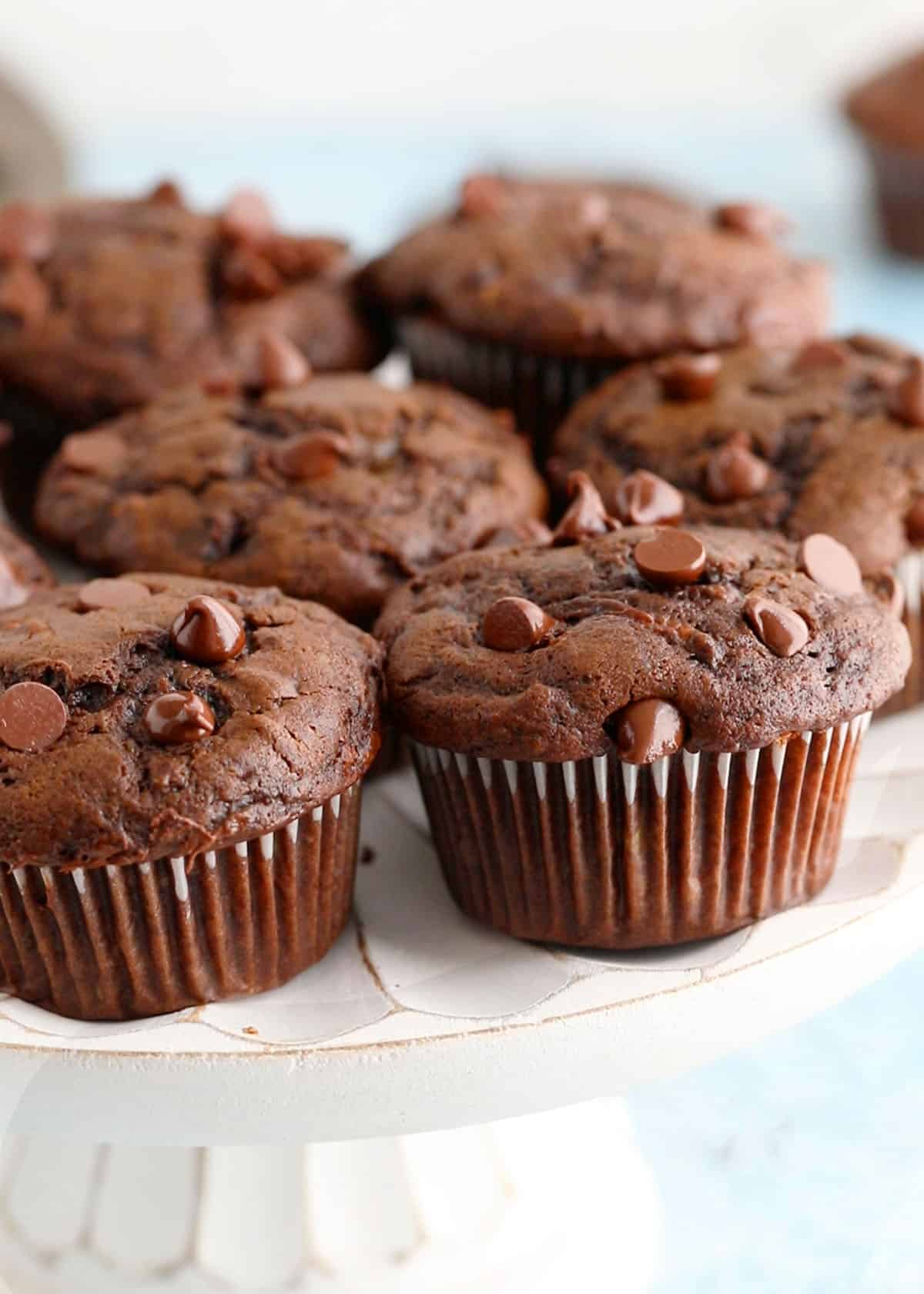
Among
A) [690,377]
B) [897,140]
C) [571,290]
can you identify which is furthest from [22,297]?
[897,140]

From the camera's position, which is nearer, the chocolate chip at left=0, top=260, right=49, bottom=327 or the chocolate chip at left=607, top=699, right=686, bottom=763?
the chocolate chip at left=607, top=699, right=686, bottom=763

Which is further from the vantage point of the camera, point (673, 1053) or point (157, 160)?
point (157, 160)

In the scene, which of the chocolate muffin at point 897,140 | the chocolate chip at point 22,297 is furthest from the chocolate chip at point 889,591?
the chocolate muffin at point 897,140

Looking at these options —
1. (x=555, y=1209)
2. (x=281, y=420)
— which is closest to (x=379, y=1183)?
(x=555, y=1209)

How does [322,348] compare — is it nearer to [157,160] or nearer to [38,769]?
[38,769]

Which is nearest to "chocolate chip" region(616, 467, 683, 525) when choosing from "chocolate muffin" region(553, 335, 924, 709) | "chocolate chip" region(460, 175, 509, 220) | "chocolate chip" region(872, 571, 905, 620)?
"chocolate muffin" region(553, 335, 924, 709)

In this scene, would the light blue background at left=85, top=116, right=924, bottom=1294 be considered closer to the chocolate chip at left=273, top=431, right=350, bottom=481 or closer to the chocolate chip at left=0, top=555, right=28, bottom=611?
the chocolate chip at left=273, top=431, right=350, bottom=481
